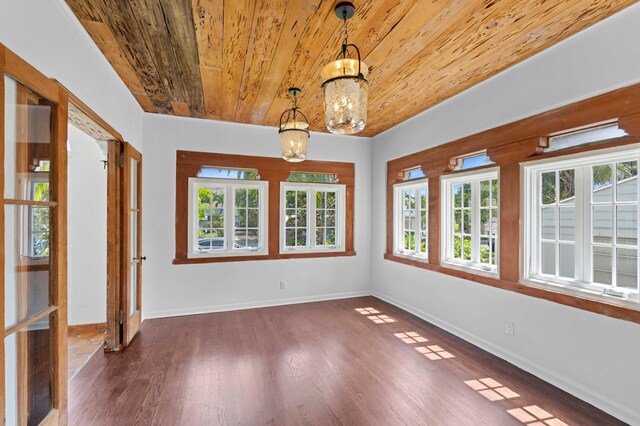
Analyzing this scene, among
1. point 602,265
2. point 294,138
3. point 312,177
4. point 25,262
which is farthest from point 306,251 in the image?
point 25,262

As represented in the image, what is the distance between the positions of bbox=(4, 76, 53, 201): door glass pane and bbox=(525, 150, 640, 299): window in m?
3.76

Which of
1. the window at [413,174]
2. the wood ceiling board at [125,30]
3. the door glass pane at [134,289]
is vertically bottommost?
the door glass pane at [134,289]

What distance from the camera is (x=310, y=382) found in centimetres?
265

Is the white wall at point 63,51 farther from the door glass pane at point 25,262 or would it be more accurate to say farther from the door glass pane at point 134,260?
the door glass pane at point 134,260

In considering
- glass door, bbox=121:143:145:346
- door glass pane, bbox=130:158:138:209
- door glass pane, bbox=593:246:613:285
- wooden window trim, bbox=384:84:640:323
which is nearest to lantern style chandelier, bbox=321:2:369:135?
wooden window trim, bbox=384:84:640:323

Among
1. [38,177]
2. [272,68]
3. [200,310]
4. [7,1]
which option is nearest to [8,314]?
[38,177]

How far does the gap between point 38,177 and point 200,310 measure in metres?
3.16

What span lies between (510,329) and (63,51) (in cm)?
432

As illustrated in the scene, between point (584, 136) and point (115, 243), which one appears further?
point (115, 243)

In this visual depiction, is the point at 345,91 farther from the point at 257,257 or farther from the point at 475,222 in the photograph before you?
the point at 257,257

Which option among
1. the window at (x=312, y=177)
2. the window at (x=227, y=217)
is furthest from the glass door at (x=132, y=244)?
the window at (x=312, y=177)

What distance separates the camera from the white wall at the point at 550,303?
2.18 metres

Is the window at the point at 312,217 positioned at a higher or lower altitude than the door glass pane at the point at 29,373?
higher

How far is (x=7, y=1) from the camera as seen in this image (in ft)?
4.78
